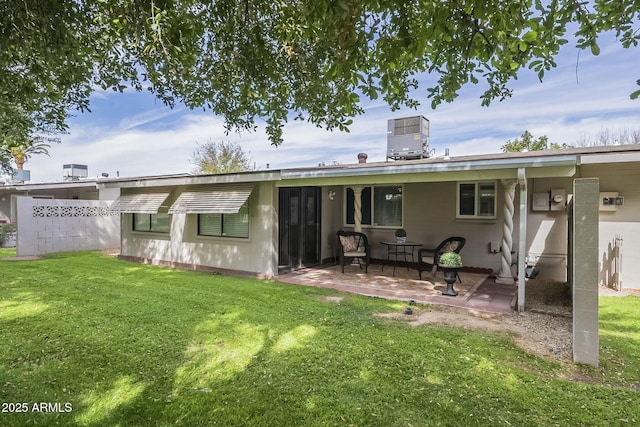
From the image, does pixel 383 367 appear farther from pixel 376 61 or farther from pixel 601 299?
pixel 601 299

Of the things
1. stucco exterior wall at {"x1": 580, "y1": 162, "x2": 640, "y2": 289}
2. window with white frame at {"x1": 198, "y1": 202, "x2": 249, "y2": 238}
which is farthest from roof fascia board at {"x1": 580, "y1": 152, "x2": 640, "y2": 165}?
window with white frame at {"x1": 198, "y1": 202, "x2": 249, "y2": 238}

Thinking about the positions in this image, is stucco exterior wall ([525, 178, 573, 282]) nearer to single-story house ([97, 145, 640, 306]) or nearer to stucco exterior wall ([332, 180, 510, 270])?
single-story house ([97, 145, 640, 306])

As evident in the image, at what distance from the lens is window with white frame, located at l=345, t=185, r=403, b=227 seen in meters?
10.8

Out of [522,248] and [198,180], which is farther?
[198,180]

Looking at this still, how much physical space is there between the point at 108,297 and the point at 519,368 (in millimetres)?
6965

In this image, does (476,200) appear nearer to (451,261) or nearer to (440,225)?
(440,225)

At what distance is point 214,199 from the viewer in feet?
30.6

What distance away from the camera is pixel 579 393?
10.9ft

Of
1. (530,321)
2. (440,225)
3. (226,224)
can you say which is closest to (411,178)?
(530,321)

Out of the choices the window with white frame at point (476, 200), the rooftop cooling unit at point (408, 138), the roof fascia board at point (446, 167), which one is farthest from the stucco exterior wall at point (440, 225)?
the roof fascia board at point (446, 167)

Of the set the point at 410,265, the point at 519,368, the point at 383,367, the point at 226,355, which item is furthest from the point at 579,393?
Answer: the point at 410,265

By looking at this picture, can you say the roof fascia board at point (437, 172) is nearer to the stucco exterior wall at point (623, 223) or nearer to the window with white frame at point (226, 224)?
the window with white frame at point (226, 224)

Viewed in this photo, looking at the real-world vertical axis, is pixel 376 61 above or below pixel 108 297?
above

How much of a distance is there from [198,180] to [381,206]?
223 inches
